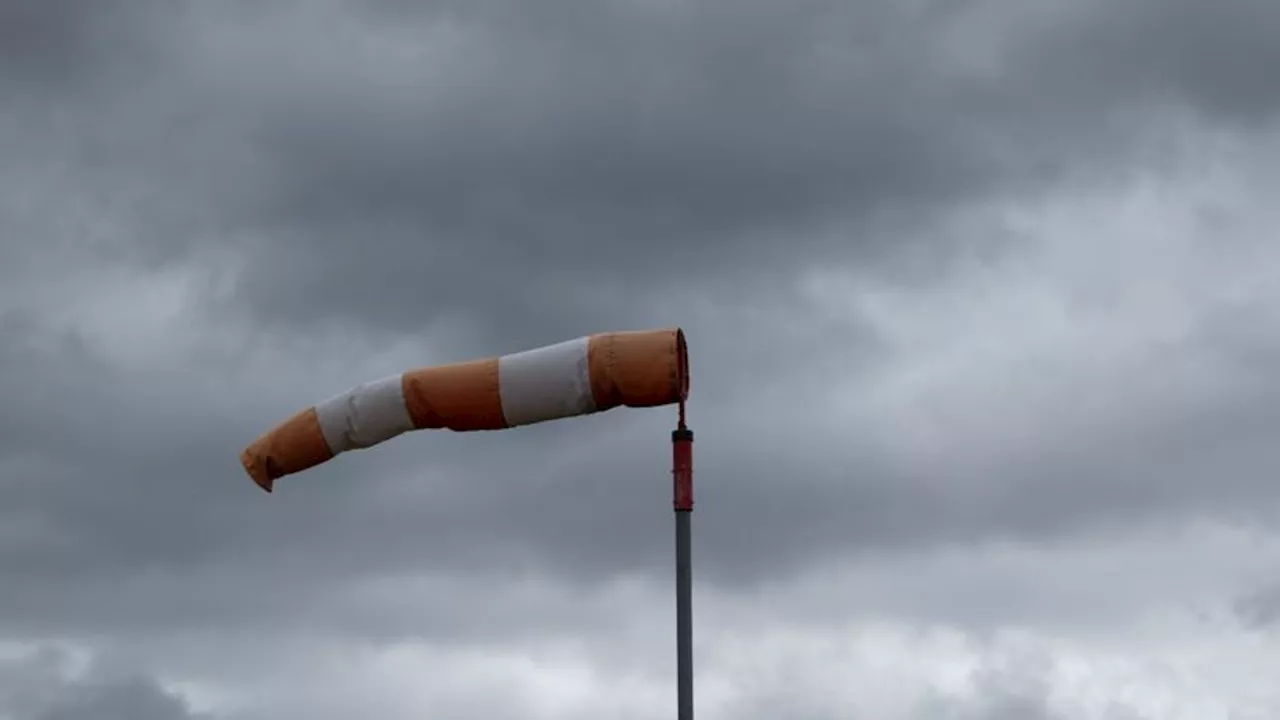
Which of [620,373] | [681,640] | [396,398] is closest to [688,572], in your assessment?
[681,640]

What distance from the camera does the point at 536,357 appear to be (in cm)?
3494

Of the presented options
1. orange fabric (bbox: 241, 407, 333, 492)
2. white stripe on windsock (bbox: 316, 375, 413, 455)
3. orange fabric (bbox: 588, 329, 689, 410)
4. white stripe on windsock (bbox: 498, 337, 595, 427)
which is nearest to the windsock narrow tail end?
orange fabric (bbox: 241, 407, 333, 492)

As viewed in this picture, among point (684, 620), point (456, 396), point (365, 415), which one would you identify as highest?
point (365, 415)

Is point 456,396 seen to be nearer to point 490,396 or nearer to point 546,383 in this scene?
point 490,396

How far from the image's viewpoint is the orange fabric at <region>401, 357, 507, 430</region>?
35.4 m

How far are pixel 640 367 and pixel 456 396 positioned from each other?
12.1 feet

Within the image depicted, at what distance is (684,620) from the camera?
3372 cm

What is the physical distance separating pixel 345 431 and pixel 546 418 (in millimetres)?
4031

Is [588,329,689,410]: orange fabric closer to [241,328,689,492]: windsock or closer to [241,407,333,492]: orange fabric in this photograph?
[241,328,689,492]: windsock

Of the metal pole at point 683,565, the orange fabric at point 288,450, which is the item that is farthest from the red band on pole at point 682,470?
the orange fabric at point 288,450

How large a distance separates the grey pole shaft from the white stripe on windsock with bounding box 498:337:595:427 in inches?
105

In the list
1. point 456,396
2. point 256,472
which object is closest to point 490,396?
point 456,396

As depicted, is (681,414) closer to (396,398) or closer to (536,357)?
(536,357)

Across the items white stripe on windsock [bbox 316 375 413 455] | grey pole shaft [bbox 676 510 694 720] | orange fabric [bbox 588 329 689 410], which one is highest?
white stripe on windsock [bbox 316 375 413 455]
